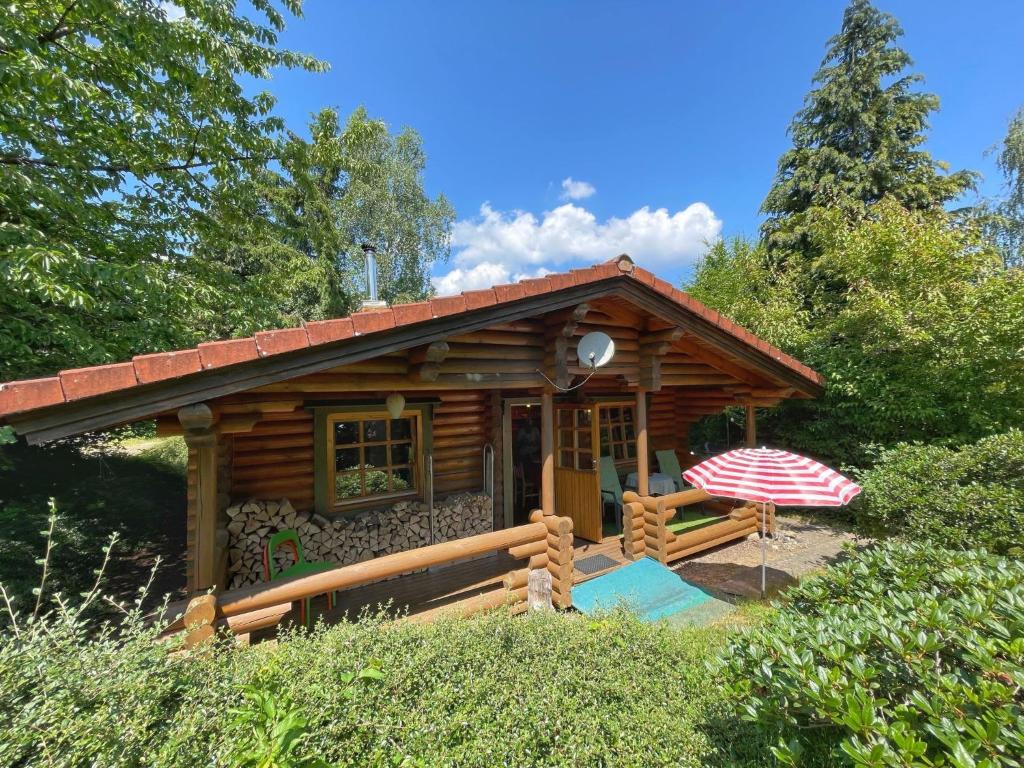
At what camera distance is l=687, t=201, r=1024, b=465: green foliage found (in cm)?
590

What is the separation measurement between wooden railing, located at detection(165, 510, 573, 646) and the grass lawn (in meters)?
1.90

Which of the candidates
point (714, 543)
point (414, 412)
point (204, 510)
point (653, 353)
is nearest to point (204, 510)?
point (204, 510)

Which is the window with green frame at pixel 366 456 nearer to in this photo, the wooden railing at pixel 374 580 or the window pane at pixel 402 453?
the window pane at pixel 402 453

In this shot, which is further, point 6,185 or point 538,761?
point 6,185

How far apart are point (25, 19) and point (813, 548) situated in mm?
11860

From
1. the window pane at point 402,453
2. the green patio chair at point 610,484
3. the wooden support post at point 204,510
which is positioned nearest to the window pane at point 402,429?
the window pane at point 402,453

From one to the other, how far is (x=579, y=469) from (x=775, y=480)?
9.20 feet

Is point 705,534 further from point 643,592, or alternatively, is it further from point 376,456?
point 376,456

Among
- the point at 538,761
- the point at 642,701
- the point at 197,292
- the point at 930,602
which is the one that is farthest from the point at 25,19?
the point at 930,602

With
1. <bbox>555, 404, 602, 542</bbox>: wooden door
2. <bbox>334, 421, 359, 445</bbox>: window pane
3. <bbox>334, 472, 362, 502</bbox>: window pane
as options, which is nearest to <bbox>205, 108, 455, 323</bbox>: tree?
<bbox>334, 421, 359, 445</bbox>: window pane

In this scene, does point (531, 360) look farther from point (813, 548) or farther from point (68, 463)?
point (68, 463)

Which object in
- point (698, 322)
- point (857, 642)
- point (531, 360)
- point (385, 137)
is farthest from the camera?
point (385, 137)

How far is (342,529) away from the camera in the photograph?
483cm

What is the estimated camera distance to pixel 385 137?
1766 cm
